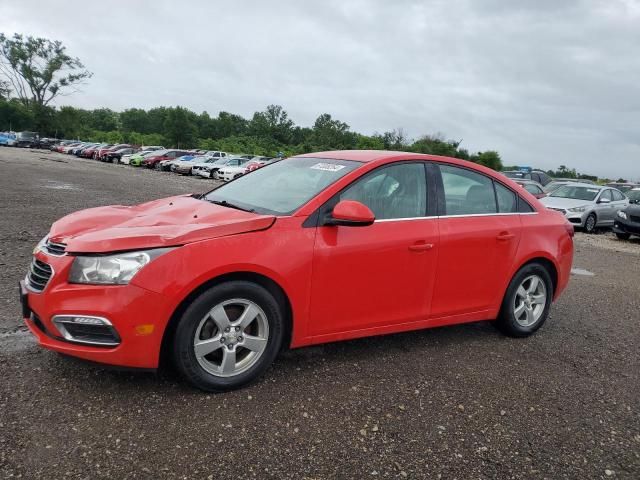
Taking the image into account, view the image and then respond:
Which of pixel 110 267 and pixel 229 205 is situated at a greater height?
pixel 229 205

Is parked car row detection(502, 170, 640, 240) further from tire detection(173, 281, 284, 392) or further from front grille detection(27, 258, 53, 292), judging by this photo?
front grille detection(27, 258, 53, 292)

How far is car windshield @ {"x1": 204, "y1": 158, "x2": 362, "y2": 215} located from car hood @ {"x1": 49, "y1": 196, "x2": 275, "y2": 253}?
221 millimetres

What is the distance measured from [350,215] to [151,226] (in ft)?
4.24

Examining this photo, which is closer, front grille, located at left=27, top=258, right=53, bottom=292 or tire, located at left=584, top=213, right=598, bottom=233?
front grille, located at left=27, top=258, right=53, bottom=292

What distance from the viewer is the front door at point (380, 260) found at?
3.59 metres

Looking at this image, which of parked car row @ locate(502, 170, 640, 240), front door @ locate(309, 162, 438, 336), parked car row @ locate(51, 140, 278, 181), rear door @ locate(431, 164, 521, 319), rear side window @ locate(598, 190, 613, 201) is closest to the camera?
front door @ locate(309, 162, 438, 336)

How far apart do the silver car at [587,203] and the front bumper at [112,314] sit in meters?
14.3

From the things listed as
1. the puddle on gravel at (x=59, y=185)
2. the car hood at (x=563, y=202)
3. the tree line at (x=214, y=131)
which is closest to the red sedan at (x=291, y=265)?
the car hood at (x=563, y=202)

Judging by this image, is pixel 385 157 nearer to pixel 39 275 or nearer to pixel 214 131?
pixel 39 275

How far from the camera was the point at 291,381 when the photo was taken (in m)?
3.60

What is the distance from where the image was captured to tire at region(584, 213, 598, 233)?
15.5 meters

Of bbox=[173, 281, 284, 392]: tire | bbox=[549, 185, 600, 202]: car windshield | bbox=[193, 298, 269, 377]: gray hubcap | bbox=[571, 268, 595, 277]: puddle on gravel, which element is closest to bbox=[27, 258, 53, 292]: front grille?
bbox=[173, 281, 284, 392]: tire

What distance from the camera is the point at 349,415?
10.5ft

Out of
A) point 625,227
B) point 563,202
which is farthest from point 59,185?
point 625,227
